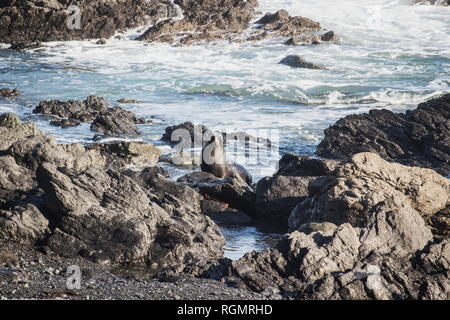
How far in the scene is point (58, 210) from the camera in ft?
27.0

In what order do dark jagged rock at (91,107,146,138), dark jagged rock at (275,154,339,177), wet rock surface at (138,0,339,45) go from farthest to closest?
1. wet rock surface at (138,0,339,45)
2. dark jagged rock at (91,107,146,138)
3. dark jagged rock at (275,154,339,177)

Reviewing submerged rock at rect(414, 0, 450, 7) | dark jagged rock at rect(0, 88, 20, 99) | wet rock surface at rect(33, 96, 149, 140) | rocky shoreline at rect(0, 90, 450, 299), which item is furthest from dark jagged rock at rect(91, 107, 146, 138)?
submerged rock at rect(414, 0, 450, 7)

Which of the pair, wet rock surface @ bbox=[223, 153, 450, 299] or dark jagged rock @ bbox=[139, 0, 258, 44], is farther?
dark jagged rock @ bbox=[139, 0, 258, 44]

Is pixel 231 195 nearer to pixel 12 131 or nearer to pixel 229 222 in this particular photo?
pixel 229 222

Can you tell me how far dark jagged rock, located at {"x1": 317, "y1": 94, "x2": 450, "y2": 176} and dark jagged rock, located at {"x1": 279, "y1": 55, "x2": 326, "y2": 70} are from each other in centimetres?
1237

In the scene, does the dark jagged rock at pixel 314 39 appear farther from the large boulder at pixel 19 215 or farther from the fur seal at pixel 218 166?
the large boulder at pixel 19 215

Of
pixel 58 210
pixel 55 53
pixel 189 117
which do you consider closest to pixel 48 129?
pixel 189 117

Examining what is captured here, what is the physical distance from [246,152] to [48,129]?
461cm

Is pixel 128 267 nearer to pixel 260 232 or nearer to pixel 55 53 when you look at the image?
pixel 260 232

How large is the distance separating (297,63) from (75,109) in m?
12.3

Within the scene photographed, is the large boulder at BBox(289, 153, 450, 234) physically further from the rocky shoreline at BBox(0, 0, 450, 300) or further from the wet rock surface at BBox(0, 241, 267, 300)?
the wet rock surface at BBox(0, 241, 267, 300)

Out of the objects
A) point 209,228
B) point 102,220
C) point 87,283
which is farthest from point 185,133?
point 87,283

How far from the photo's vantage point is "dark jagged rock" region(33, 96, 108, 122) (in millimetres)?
17875

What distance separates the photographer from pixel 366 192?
892 centimetres
